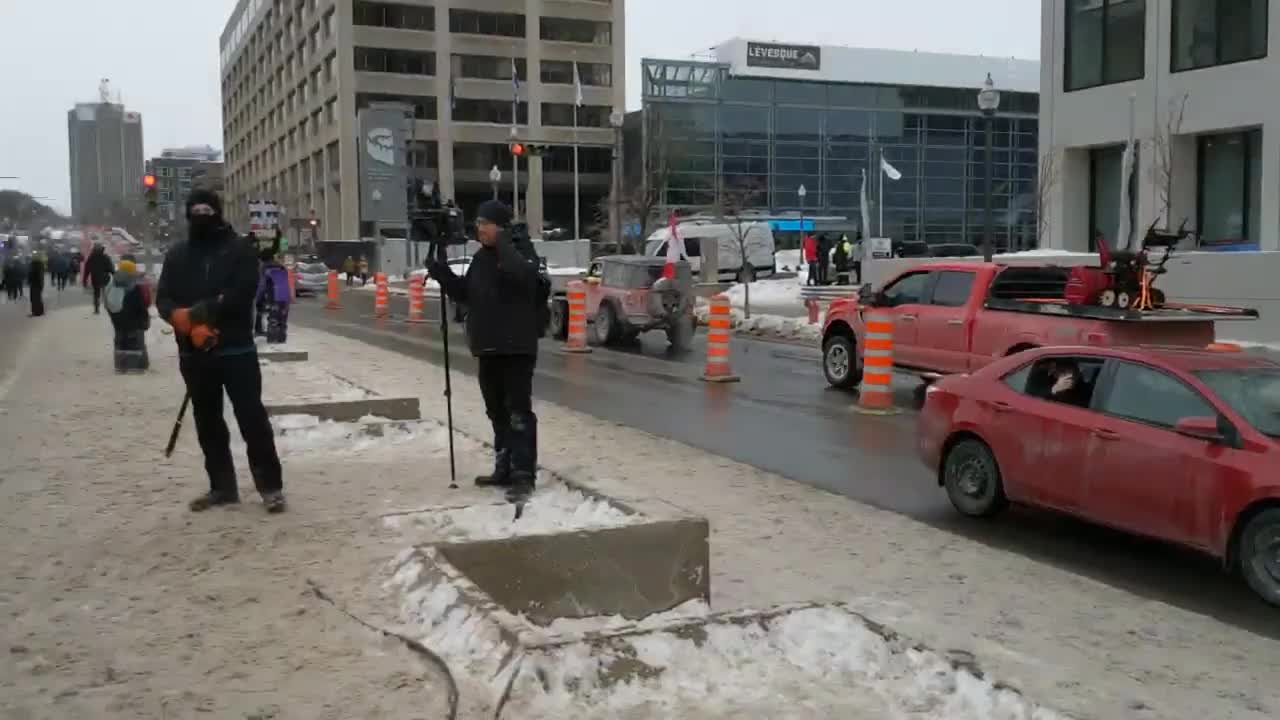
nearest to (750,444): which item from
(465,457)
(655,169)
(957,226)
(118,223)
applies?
(465,457)

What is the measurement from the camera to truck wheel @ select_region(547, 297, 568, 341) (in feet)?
80.8

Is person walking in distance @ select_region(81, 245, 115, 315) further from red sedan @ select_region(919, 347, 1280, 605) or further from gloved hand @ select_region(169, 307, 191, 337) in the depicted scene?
red sedan @ select_region(919, 347, 1280, 605)

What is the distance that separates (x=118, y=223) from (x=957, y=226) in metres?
54.2

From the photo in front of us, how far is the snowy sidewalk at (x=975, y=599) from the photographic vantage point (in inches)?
193

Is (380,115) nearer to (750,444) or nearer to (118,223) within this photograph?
(118,223)

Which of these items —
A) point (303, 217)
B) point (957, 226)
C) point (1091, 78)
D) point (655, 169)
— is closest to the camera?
point (1091, 78)

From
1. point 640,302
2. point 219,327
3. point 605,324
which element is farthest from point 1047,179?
point 219,327

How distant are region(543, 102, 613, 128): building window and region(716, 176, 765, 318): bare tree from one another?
15.7 meters

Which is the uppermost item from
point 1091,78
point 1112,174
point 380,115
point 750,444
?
point 380,115

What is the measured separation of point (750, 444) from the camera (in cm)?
1160

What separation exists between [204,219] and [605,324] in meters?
16.4

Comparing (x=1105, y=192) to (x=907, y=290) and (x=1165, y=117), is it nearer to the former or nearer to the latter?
(x=1165, y=117)

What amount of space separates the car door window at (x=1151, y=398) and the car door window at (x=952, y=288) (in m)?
6.74

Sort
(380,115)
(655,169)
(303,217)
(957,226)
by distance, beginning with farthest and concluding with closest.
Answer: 1. (303,217)
2. (957,226)
3. (380,115)
4. (655,169)
